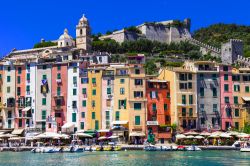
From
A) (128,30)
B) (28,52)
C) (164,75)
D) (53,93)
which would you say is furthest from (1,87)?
(128,30)

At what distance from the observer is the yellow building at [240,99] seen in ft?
238

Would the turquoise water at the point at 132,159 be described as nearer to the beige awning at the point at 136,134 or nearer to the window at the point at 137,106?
the beige awning at the point at 136,134

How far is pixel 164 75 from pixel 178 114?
650cm

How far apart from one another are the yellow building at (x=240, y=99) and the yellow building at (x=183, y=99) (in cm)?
541

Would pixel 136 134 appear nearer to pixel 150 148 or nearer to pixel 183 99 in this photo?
pixel 150 148

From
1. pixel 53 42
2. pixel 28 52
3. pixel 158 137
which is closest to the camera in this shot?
pixel 158 137

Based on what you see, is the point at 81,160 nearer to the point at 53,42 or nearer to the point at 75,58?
the point at 75,58

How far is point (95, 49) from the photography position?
118312 millimetres

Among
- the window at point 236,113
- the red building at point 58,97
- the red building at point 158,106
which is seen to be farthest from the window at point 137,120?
the window at point 236,113

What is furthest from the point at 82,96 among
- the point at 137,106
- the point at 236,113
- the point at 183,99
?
the point at 236,113

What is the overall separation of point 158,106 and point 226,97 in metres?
9.22

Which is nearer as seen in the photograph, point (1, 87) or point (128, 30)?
point (1, 87)

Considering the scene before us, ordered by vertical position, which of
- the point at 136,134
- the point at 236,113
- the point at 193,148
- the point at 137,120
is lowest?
the point at 193,148

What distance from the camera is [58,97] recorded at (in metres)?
74.0
